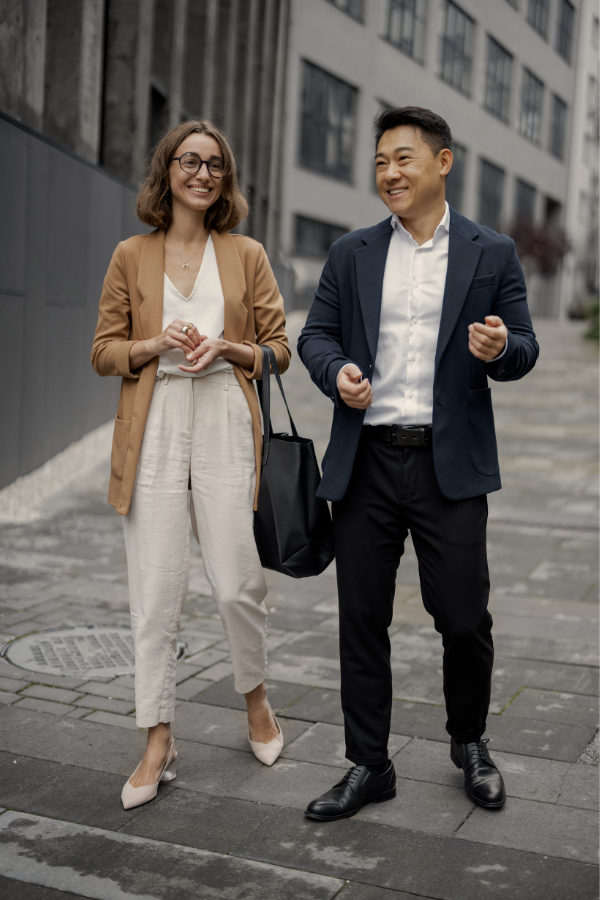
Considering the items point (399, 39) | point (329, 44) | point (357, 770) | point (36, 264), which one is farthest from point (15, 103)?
point (399, 39)

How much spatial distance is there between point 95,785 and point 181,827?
0.46m

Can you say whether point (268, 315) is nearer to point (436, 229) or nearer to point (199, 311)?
point (199, 311)

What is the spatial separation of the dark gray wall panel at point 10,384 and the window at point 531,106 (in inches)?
1568

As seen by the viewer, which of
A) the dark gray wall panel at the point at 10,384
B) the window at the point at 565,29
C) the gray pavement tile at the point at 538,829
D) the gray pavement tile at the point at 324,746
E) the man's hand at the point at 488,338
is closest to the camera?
the man's hand at the point at 488,338

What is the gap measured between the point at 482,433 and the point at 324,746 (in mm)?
1421

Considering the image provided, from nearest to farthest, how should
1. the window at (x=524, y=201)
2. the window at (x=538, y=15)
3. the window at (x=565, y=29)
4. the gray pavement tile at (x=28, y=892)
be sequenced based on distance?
the gray pavement tile at (x=28, y=892), the window at (x=538, y=15), the window at (x=565, y=29), the window at (x=524, y=201)

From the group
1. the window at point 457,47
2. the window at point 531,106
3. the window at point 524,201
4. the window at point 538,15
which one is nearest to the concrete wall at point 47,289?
the window at point 457,47

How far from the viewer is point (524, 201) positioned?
160 feet

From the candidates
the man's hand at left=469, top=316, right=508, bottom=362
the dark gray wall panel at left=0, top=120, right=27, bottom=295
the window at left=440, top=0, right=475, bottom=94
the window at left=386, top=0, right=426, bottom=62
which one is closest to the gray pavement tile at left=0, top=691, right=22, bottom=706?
the man's hand at left=469, top=316, right=508, bottom=362

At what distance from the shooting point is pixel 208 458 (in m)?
3.53

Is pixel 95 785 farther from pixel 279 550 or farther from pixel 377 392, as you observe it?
pixel 377 392

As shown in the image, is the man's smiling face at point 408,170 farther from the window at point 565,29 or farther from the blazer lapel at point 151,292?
the window at point 565,29

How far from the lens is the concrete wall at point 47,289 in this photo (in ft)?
26.3

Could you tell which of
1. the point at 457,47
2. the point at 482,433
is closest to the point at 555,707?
the point at 482,433
